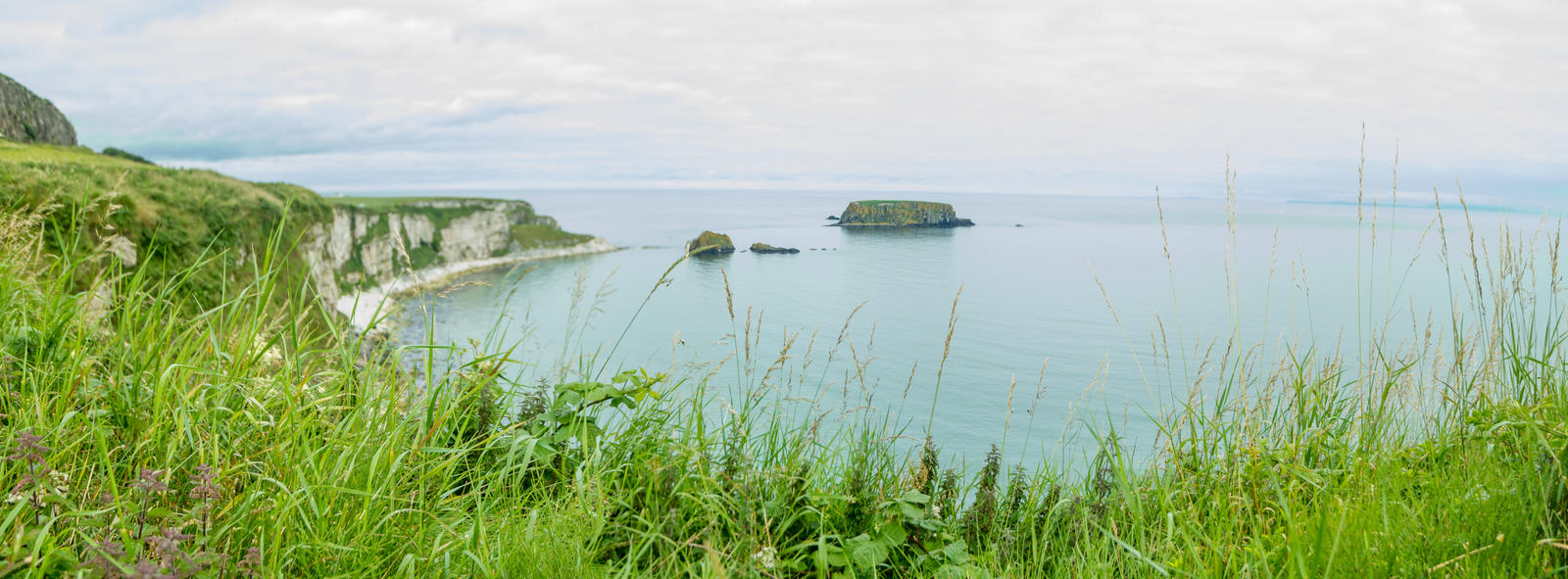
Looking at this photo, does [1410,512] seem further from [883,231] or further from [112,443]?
[883,231]

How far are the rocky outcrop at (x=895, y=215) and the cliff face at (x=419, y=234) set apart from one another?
146 ft

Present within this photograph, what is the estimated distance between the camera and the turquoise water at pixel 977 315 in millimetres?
3385

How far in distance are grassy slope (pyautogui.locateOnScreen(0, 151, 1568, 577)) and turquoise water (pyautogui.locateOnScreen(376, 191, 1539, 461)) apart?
0.97 ft

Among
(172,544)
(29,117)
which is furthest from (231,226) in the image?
(29,117)

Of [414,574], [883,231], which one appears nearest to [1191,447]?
[414,574]

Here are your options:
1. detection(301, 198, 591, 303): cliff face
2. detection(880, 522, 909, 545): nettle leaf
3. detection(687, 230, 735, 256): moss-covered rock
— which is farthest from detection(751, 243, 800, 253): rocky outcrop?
detection(880, 522, 909, 545): nettle leaf

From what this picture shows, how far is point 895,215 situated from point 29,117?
109 metres

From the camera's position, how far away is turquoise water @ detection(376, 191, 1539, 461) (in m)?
3.38

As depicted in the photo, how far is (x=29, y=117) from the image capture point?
76750mm

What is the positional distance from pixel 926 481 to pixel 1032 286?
187ft

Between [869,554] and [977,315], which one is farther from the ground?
[869,554]

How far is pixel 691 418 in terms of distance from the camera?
2.72m

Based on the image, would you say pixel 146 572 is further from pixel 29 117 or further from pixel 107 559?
pixel 29 117

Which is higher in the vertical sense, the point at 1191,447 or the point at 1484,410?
the point at 1484,410
